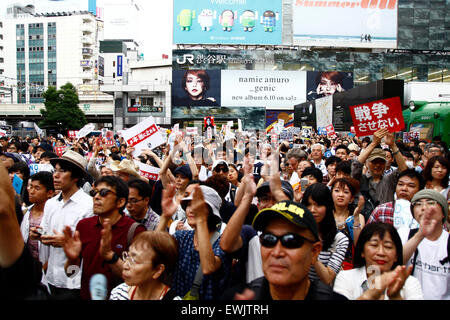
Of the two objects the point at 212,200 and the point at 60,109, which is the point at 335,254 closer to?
the point at 212,200

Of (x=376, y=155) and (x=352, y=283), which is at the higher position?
(x=376, y=155)

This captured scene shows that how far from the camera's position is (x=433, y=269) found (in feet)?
9.18

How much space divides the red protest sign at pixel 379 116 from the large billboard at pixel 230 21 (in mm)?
38353

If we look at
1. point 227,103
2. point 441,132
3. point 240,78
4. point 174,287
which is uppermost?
point 240,78

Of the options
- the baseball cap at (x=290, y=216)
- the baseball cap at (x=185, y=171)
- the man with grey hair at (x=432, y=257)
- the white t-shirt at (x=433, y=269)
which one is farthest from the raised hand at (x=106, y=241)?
the baseball cap at (x=185, y=171)

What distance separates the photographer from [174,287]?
264cm

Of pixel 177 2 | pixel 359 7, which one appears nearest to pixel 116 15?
pixel 177 2

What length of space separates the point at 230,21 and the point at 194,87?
26.7ft

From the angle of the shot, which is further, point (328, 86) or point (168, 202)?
point (328, 86)

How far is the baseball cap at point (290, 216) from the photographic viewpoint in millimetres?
1891

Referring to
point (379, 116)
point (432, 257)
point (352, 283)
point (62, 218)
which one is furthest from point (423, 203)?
point (379, 116)

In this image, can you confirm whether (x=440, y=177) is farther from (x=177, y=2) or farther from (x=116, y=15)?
(x=116, y=15)

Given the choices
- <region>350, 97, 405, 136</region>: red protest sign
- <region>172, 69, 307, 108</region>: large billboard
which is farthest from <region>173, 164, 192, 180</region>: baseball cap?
<region>172, 69, 307, 108</region>: large billboard
